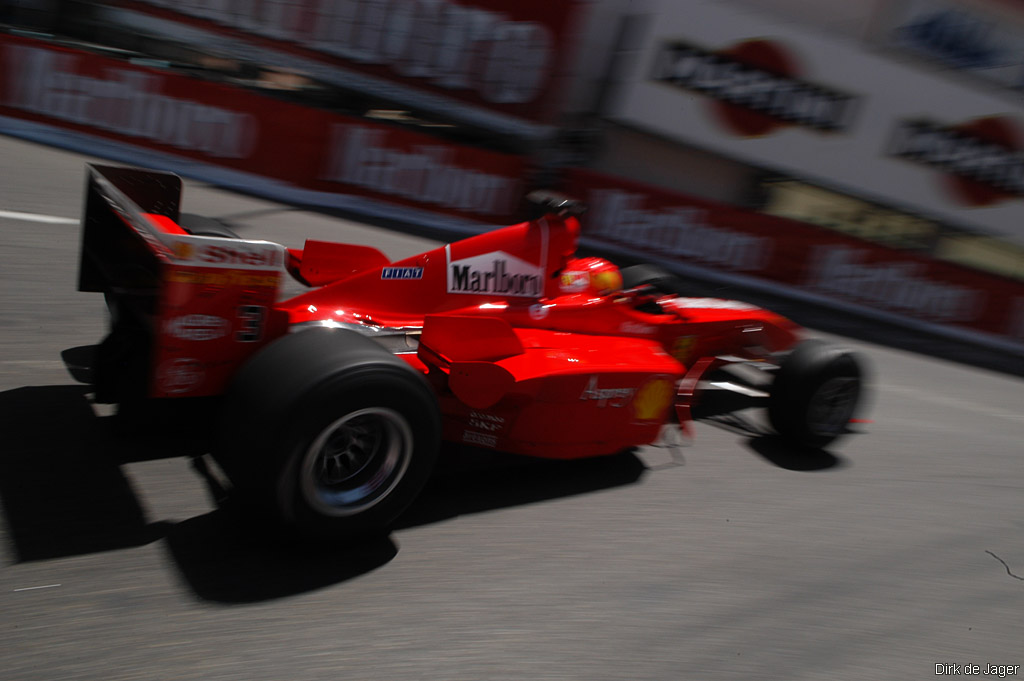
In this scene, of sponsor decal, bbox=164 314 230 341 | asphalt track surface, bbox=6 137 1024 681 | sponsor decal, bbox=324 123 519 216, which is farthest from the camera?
sponsor decal, bbox=324 123 519 216

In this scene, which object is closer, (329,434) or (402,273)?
(329,434)

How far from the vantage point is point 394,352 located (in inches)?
150

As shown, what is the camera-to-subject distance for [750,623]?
10.6ft

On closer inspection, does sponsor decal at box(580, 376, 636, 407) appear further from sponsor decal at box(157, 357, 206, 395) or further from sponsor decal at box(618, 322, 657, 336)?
sponsor decal at box(157, 357, 206, 395)

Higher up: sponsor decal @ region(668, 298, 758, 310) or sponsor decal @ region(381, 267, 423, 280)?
sponsor decal @ region(668, 298, 758, 310)

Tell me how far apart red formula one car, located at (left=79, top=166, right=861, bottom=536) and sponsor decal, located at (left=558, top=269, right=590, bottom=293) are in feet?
0.03

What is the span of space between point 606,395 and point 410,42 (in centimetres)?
931

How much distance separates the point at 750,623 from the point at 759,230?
825cm

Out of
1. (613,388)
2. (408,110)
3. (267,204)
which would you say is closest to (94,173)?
(613,388)

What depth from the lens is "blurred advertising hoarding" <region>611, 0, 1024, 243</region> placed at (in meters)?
11.4

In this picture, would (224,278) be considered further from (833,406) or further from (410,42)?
(410,42)

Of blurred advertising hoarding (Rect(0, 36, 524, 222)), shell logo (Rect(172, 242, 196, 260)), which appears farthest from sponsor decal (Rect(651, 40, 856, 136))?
shell logo (Rect(172, 242, 196, 260))

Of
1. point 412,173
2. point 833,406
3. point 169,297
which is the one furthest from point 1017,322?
point 169,297

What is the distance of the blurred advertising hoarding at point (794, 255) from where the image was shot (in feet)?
34.9
